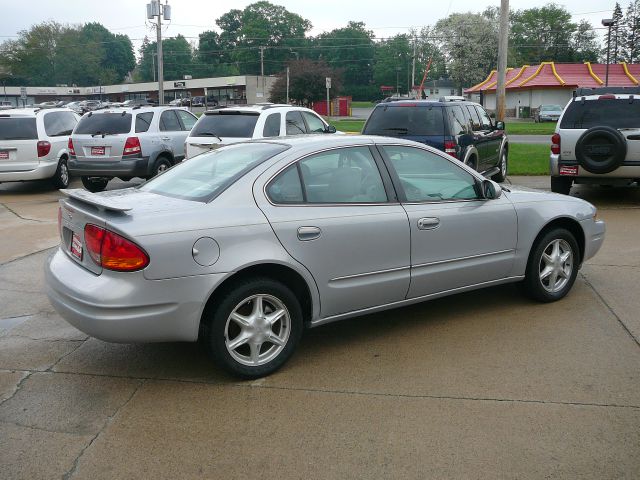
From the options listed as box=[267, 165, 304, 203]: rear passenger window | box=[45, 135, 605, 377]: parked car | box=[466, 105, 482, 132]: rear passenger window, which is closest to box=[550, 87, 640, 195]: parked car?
box=[466, 105, 482, 132]: rear passenger window

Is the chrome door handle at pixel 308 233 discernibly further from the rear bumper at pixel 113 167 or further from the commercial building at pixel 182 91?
the commercial building at pixel 182 91

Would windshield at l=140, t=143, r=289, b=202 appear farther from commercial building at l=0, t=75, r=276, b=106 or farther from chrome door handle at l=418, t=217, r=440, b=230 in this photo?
commercial building at l=0, t=75, r=276, b=106

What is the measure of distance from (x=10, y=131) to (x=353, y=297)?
36.8 feet

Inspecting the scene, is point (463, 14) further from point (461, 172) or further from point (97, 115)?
point (461, 172)

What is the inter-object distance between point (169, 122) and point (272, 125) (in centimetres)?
364

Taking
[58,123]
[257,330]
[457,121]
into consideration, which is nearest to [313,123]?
[457,121]

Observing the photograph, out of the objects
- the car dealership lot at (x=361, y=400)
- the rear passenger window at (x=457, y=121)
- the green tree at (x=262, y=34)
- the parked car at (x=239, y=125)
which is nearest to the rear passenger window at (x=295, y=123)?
the parked car at (x=239, y=125)

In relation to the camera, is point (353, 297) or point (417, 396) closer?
point (417, 396)

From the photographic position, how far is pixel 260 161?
179 inches

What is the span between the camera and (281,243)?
421cm

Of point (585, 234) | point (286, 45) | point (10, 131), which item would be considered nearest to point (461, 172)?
point (585, 234)

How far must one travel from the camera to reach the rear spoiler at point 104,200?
4043mm

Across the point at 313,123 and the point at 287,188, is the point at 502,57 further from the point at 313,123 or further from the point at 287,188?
the point at 287,188

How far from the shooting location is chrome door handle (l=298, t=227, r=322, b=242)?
4301 millimetres
